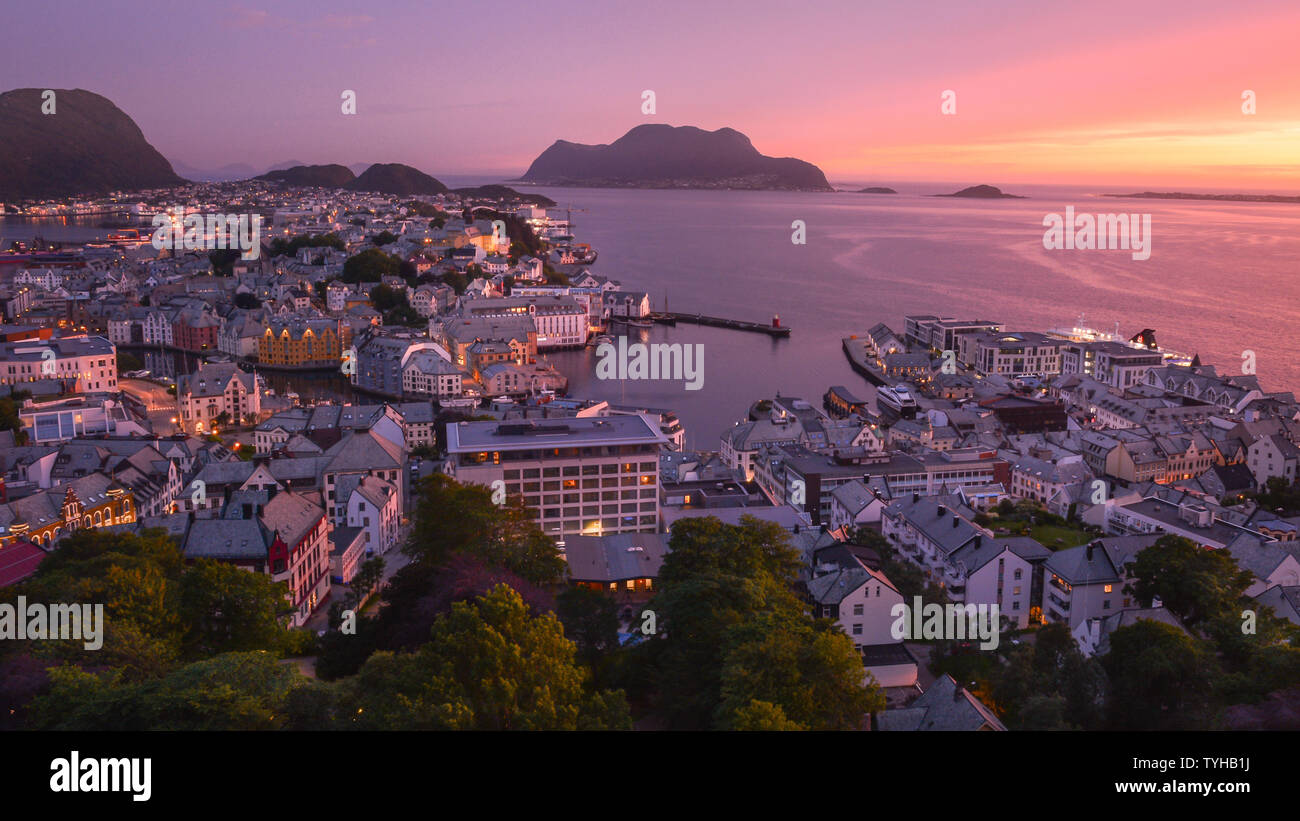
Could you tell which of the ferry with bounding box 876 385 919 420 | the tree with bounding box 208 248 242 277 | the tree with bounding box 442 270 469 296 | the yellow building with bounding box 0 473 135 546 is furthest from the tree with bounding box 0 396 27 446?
the tree with bounding box 208 248 242 277

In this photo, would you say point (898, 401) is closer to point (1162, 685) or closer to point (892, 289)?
point (1162, 685)

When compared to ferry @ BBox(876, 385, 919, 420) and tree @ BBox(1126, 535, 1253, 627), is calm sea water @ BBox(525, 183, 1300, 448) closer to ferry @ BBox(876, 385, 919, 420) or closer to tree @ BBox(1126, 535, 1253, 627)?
ferry @ BBox(876, 385, 919, 420)

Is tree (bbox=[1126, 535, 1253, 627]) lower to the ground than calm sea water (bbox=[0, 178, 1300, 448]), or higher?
lower

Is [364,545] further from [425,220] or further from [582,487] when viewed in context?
[425,220]

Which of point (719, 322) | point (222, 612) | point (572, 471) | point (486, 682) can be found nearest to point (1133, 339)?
point (719, 322)

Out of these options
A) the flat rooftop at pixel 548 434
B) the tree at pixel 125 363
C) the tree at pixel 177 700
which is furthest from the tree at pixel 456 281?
the tree at pixel 177 700

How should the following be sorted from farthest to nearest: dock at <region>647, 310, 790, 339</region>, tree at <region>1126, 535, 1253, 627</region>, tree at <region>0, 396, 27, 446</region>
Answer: dock at <region>647, 310, 790, 339</region>
tree at <region>0, 396, 27, 446</region>
tree at <region>1126, 535, 1253, 627</region>
